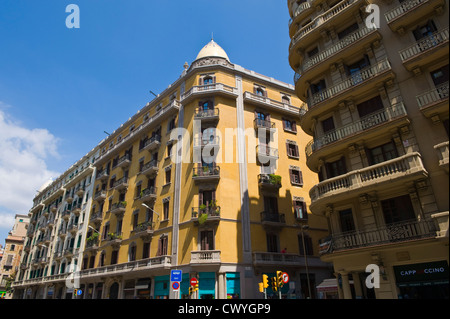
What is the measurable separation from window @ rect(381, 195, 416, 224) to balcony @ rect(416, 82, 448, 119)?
4.13 m

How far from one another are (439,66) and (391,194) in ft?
21.7

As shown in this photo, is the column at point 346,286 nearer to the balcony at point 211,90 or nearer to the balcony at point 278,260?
the balcony at point 278,260

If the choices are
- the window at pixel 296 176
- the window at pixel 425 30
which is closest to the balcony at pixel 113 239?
the window at pixel 296 176

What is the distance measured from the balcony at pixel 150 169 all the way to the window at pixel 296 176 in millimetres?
14730

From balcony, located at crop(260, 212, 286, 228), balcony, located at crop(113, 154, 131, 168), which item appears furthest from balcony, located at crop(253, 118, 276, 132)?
balcony, located at crop(113, 154, 131, 168)

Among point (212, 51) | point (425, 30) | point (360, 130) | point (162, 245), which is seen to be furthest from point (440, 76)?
point (162, 245)

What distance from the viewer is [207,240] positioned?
25234 millimetres

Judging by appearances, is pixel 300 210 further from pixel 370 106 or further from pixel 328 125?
pixel 370 106

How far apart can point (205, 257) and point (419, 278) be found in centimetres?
1534

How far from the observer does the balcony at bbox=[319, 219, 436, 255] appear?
507 inches

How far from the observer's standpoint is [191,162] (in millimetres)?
28625

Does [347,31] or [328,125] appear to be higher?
[347,31]

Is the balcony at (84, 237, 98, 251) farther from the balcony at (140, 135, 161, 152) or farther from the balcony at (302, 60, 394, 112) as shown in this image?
the balcony at (302, 60, 394, 112)

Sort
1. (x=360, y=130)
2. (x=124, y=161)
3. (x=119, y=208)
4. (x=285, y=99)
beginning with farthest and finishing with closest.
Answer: (x=124, y=161)
(x=119, y=208)
(x=285, y=99)
(x=360, y=130)
